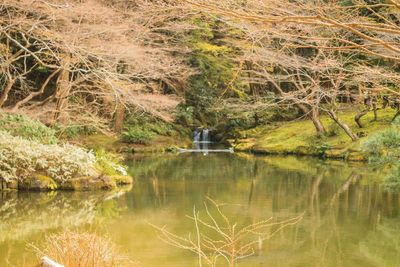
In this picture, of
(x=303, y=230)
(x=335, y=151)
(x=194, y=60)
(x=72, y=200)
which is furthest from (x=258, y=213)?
(x=194, y=60)

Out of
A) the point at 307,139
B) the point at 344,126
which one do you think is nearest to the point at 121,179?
the point at 344,126

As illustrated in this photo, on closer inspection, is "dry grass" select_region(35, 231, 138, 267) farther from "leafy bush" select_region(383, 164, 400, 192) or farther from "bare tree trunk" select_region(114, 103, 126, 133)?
"bare tree trunk" select_region(114, 103, 126, 133)

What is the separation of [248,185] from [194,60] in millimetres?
13313

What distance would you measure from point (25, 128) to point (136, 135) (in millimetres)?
10845

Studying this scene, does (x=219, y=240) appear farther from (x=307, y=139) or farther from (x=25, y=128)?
(x=307, y=139)

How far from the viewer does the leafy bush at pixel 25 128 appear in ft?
42.8

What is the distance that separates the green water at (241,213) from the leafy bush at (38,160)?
1.73ft

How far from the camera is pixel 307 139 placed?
2216 centimetres

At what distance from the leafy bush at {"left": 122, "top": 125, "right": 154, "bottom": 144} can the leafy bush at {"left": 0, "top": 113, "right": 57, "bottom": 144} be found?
1019 centimetres

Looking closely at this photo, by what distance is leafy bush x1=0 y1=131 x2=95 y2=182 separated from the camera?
1161cm

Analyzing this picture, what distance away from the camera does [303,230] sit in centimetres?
848

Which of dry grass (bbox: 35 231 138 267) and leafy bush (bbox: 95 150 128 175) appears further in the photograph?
leafy bush (bbox: 95 150 128 175)

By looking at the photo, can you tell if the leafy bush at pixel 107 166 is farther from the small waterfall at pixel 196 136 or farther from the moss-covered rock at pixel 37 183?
the small waterfall at pixel 196 136

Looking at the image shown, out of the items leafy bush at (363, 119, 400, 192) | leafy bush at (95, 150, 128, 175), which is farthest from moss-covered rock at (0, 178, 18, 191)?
leafy bush at (363, 119, 400, 192)
